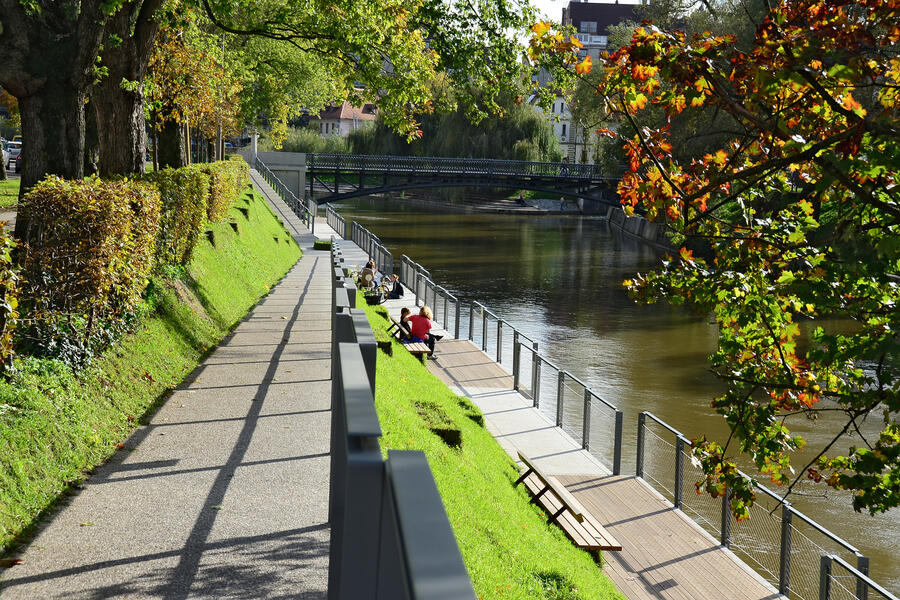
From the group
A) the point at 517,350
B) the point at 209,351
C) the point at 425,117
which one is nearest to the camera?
the point at 209,351

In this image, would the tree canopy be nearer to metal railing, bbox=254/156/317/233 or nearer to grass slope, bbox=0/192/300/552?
grass slope, bbox=0/192/300/552

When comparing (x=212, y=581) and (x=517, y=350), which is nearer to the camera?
(x=212, y=581)

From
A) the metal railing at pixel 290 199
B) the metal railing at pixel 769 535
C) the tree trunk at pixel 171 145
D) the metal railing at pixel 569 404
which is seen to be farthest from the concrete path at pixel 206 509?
the metal railing at pixel 290 199

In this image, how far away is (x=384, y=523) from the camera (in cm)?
199

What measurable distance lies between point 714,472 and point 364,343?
3.25m

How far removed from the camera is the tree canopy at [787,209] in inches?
192

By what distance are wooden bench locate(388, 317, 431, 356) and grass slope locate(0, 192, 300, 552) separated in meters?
3.44

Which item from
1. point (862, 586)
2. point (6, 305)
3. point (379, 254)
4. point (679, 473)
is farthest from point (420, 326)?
point (379, 254)

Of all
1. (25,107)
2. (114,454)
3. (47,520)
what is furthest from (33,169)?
(47,520)

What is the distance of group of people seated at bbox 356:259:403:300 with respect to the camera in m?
25.0

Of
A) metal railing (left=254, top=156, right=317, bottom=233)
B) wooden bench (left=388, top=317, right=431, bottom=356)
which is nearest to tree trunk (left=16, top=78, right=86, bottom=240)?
wooden bench (left=388, top=317, right=431, bottom=356)

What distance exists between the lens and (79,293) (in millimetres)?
8078

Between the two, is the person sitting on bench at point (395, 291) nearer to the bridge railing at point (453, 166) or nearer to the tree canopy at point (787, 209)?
the tree canopy at point (787, 209)

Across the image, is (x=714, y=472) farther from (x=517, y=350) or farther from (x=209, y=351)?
(x=517, y=350)
